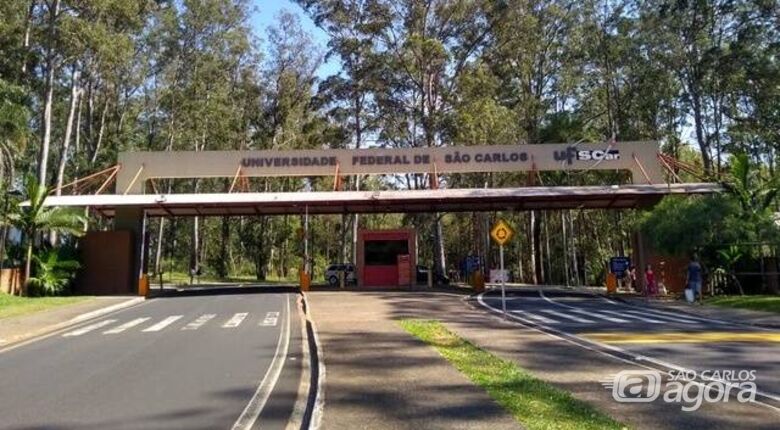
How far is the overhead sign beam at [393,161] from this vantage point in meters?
35.2

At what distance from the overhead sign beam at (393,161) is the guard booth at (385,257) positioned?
3.51 meters

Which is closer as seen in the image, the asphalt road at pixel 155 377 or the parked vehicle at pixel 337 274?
the asphalt road at pixel 155 377

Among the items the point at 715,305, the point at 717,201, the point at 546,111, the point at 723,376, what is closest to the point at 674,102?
the point at 546,111

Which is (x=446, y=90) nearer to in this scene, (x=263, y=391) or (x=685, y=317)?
(x=685, y=317)

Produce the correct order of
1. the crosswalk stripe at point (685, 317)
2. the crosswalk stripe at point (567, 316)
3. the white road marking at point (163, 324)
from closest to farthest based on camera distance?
1. the white road marking at point (163, 324)
2. the crosswalk stripe at point (567, 316)
3. the crosswalk stripe at point (685, 317)

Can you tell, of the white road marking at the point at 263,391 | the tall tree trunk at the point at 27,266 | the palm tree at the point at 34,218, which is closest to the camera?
the white road marking at the point at 263,391

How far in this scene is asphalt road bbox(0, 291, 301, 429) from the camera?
292 inches

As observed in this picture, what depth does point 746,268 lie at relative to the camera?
2792 cm

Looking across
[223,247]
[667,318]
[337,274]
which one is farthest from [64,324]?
[223,247]

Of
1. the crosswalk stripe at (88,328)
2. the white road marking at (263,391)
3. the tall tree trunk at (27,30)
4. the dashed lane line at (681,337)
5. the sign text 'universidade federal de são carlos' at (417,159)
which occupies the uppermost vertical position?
the tall tree trunk at (27,30)

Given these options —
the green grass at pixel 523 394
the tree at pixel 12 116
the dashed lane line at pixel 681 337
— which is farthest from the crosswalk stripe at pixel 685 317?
the tree at pixel 12 116

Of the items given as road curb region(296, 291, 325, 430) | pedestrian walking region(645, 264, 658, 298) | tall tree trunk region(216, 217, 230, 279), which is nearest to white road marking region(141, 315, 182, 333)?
road curb region(296, 291, 325, 430)

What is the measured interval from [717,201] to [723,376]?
20221mm

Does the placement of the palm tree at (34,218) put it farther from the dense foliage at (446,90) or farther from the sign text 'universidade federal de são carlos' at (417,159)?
the sign text 'universidade federal de são carlos' at (417,159)
